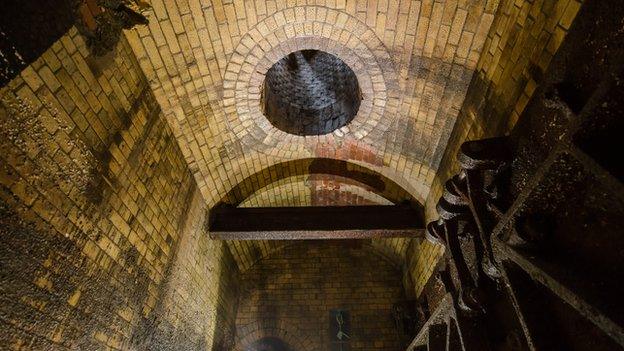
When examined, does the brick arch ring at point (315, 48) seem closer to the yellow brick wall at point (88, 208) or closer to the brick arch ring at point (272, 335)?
the yellow brick wall at point (88, 208)

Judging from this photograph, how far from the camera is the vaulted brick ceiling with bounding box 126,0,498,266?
351 cm

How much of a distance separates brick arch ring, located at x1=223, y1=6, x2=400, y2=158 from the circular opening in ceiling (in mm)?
308

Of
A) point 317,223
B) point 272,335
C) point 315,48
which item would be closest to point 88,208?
point 315,48

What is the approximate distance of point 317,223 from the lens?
507cm

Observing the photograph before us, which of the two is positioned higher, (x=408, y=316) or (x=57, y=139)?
(x=57, y=139)

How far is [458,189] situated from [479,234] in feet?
1.33

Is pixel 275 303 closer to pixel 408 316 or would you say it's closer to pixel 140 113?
pixel 408 316

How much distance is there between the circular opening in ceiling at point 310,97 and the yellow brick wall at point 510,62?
58.9 inches

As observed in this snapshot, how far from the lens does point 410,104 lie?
13.8ft

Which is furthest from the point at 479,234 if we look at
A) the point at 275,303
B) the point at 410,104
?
the point at 275,303

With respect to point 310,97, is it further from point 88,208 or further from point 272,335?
point 272,335

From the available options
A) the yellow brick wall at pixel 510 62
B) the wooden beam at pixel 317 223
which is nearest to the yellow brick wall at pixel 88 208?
the wooden beam at pixel 317 223

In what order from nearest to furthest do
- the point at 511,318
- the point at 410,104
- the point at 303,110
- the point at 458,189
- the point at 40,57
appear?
the point at 40,57
the point at 511,318
the point at 458,189
the point at 410,104
the point at 303,110

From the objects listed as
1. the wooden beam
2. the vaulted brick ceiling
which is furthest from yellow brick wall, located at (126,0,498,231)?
the wooden beam
